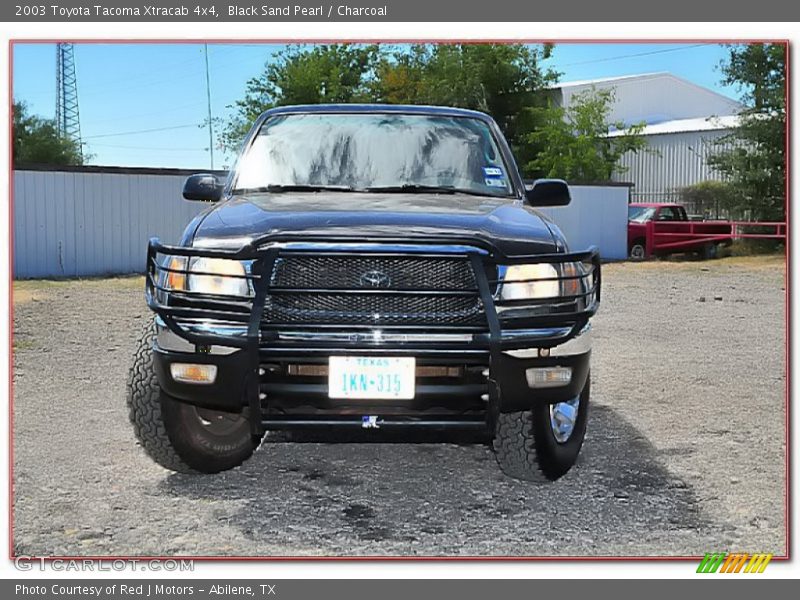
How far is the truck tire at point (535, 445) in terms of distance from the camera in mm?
4488

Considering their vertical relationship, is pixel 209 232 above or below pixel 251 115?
below

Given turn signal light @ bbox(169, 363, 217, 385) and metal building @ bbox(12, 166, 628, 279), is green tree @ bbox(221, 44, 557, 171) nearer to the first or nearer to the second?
metal building @ bbox(12, 166, 628, 279)

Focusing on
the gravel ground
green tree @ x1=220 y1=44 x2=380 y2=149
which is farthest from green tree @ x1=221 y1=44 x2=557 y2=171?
the gravel ground

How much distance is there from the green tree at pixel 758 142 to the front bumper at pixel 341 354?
1482 cm

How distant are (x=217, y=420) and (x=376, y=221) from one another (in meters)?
1.46

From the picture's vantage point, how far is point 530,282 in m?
4.05

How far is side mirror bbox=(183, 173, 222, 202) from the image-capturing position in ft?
17.2

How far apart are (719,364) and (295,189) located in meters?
4.82

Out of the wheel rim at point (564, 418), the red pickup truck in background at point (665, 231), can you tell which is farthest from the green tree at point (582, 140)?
the wheel rim at point (564, 418)

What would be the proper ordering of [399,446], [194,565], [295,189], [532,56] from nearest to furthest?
1. [194,565]
2. [295,189]
3. [399,446]
4. [532,56]

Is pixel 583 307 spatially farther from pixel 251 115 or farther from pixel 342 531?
pixel 251 115

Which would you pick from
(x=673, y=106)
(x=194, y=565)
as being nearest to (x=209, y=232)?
(x=194, y=565)

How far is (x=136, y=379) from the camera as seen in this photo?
4605mm

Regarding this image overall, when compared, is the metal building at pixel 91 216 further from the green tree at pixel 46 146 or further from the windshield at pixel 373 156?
the windshield at pixel 373 156
